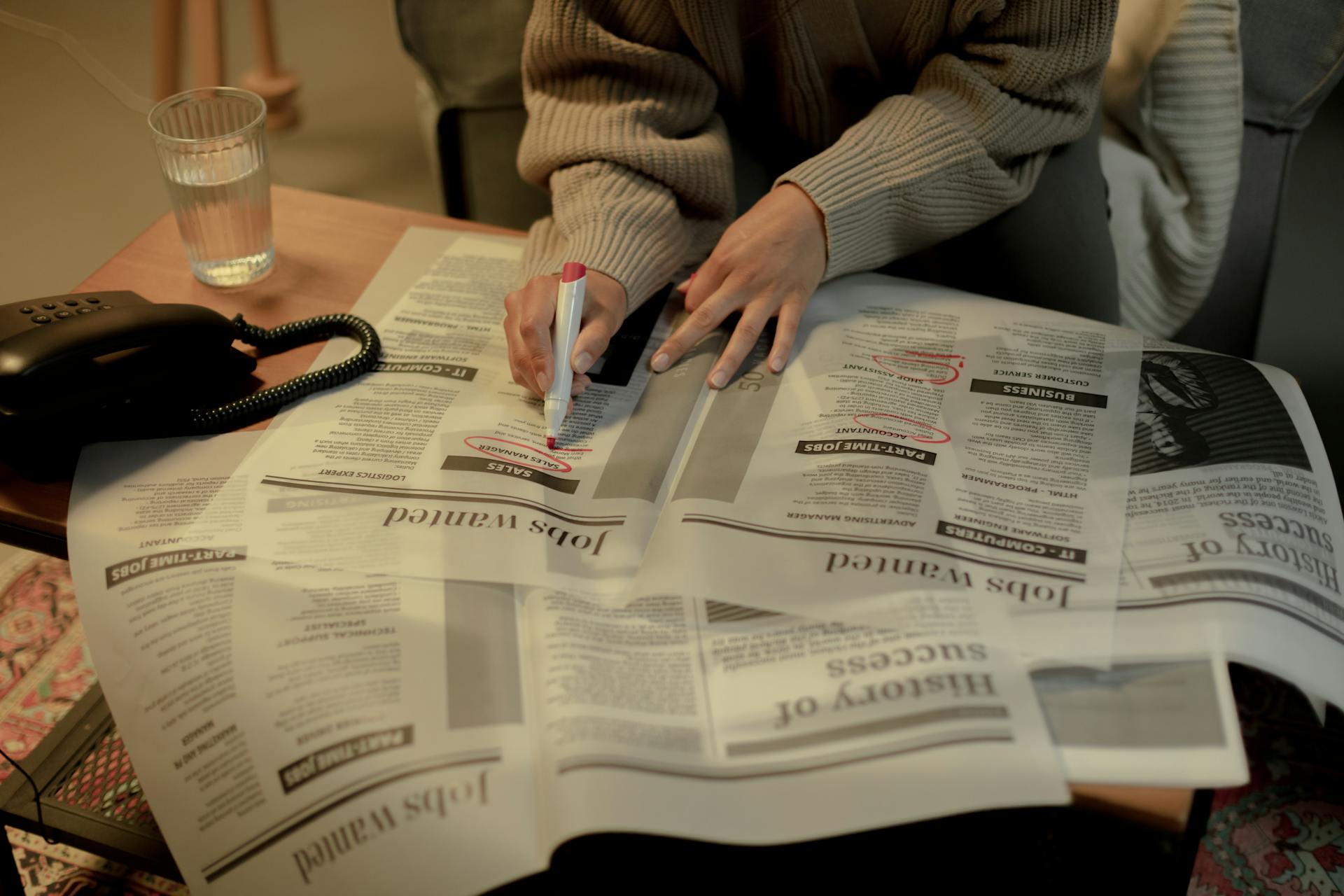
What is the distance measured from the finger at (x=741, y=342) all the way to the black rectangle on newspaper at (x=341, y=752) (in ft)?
1.09

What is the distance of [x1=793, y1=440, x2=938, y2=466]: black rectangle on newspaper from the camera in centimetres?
63

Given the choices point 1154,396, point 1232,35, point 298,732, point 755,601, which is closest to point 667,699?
point 755,601

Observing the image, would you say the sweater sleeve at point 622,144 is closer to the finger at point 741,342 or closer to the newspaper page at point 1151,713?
the finger at point 741,342

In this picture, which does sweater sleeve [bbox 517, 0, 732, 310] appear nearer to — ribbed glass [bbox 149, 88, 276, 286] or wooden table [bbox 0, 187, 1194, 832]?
wooden table [bbox 0, 187, 1194, 832]

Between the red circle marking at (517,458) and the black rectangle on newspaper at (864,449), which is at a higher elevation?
the black rectangle on newspaper at (864,449)

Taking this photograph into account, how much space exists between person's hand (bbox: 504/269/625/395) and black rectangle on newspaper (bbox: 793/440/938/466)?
169mm

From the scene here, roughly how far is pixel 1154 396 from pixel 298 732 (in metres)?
0.57

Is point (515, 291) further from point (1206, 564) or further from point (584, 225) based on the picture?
point (1206, 564)

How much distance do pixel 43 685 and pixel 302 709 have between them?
703mm

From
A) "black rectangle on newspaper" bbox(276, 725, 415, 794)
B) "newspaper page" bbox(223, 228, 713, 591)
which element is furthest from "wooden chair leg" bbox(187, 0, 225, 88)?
"black rectangle on newspaper" bbox(276, 725, 415, 794)

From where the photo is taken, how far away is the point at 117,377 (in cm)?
60

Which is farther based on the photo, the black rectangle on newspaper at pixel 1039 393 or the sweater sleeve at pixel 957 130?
the sweater sleeve at pixel 957 130

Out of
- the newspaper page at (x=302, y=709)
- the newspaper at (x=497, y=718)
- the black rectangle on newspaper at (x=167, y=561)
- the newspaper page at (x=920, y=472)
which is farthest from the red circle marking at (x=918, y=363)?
the black rectangle on newspaper at (x=167, y=561)

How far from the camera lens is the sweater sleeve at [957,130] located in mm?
796
